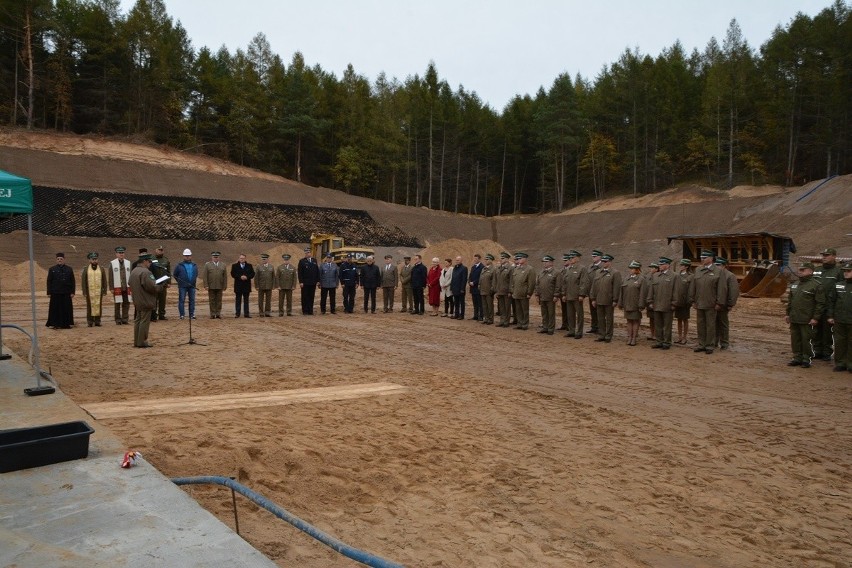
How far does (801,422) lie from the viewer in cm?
732

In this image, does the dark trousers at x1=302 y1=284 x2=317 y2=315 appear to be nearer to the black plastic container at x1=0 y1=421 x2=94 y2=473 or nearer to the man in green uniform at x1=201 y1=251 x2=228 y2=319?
the man in green uniform at x1=201 y1=251 x2=228 y2=319

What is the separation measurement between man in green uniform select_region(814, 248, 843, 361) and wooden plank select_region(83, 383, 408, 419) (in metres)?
7.79

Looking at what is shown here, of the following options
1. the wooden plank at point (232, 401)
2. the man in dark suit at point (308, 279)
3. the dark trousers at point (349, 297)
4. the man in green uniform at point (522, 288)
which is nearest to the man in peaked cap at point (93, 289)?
the man in dark suit at point (308, 279)

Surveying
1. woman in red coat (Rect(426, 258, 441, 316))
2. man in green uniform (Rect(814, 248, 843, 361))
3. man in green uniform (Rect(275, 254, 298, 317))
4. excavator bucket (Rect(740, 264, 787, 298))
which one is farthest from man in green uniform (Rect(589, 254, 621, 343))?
excavator bucket (Rect(740, 264, 787, 298))

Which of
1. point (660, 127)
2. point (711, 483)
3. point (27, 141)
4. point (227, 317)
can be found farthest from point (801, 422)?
point (660, 127)

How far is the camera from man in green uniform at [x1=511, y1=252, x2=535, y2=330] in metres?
15.9

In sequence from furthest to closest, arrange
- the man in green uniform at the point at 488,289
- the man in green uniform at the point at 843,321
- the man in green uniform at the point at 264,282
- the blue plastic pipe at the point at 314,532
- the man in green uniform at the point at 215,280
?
the man in green uniform at the point at 264,282 → the man in green uniform at the point at 215,280 → the man in green uniform at the point at 488,289 → the man in green uniform at the point at 843,321 → the blue plastic pipe at the point at 314,532

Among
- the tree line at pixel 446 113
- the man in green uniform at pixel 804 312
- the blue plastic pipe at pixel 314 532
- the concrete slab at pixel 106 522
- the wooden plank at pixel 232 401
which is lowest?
the wooden plank at pixel 232 401

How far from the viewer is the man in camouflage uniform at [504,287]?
1661 cm

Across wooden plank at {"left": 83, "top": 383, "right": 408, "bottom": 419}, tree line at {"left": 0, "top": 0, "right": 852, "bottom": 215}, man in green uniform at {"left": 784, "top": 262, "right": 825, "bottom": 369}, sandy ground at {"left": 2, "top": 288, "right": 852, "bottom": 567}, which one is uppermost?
tree line at {"left": 0, "top": 0, "right": 852, "bottom": 215}

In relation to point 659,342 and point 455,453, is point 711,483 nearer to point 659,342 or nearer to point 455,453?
point 455,453

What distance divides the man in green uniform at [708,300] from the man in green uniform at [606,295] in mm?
1704

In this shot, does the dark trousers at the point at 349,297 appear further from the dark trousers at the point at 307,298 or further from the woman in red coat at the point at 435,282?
the woman in red coat at the point at 435,282

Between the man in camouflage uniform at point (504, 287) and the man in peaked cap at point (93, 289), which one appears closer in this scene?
the man in peaked cap at point (93, 289)
